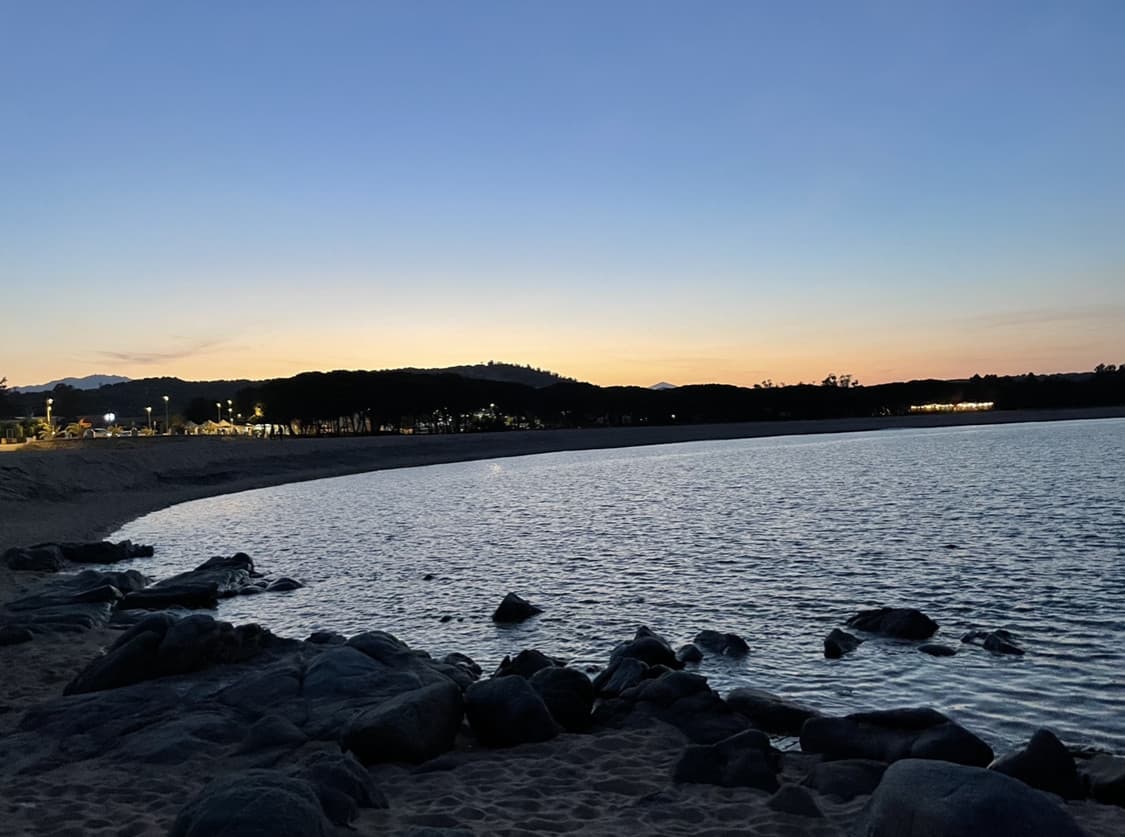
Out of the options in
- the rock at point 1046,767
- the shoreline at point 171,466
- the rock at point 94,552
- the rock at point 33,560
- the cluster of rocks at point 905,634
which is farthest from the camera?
the shoreline at point 171,466

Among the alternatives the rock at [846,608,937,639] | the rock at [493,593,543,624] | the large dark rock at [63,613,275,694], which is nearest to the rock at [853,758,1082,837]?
the rock at [846,608,937,639]

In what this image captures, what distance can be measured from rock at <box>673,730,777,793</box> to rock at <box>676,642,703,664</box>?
4.81 meters

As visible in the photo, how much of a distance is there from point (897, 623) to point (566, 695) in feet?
26.2

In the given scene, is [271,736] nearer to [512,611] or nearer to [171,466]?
[512,611]

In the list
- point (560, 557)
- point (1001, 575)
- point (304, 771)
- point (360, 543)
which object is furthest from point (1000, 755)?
point (360, 543)

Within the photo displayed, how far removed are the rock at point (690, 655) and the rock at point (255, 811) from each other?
336 inches

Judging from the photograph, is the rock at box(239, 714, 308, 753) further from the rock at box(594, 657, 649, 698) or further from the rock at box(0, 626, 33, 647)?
the rock at box(0, 626, 33, 647)

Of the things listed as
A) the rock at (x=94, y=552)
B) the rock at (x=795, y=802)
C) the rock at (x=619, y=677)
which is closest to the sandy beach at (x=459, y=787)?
the rock at (x=795, y=802)

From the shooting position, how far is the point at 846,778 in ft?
29.7

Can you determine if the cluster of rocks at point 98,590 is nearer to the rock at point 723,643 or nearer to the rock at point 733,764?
the rock at point 723,643

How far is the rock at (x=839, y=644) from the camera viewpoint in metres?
14.8

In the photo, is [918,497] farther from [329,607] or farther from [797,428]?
[797,428]

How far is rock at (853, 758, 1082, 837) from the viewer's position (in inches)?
233

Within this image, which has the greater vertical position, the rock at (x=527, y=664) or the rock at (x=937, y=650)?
the rock at (x=527, y=664)
